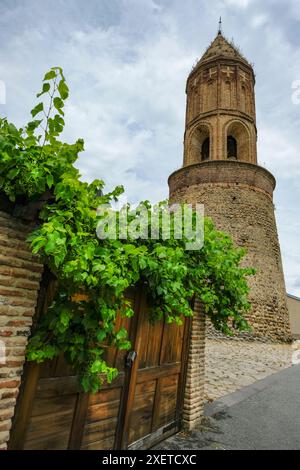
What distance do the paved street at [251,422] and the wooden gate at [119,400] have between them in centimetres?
45

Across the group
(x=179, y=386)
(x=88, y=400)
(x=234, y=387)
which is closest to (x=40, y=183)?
(x=88, y=400)

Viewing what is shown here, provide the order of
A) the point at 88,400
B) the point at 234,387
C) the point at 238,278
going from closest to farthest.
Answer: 1. the point at 88,400
2. the point at 238,278
3. the point at 234,387

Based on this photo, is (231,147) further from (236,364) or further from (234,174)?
(236,364)

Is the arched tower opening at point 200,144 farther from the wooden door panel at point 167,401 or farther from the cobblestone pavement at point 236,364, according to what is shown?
the wooden door panel at point 167,401

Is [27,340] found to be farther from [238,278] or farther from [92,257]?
[238,278]

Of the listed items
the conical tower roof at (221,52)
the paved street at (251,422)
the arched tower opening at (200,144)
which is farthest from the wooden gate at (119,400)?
the conical tower roof at (221,52)

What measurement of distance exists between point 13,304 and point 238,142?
20135 mm

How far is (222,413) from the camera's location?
17.7 ft

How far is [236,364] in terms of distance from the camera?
31.5 ft

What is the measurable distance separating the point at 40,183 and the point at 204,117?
19784 mm

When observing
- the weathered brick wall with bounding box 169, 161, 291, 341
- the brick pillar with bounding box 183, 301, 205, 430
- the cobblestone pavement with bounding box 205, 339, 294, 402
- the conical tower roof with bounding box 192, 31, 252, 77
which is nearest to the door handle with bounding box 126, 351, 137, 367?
the brick pillar with bounding box 183, 301, 205, 430

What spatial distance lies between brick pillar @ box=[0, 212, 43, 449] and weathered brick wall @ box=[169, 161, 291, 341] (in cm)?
Answer: 1423

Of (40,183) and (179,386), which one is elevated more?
(40,183)

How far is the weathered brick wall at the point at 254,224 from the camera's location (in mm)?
15242
